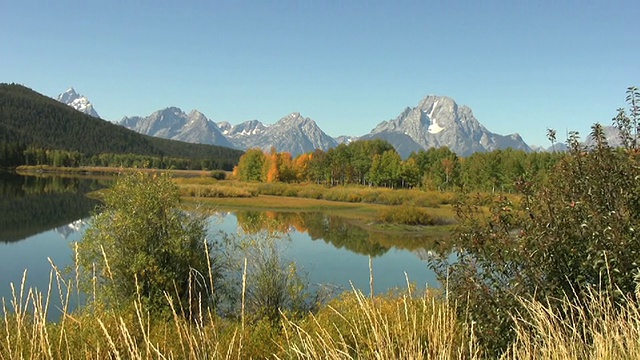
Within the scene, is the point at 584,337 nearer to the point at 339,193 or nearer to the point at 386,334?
the point at 386,334

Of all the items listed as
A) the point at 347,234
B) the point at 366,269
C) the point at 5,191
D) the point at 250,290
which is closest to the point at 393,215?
the point at 347,234

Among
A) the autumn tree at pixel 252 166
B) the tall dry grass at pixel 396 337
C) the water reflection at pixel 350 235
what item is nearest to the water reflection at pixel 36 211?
the water reflection at pixel 350 235

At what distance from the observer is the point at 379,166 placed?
362ft

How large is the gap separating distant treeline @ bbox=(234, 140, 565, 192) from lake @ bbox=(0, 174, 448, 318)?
44233mm

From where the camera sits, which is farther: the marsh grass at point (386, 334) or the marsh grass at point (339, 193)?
the marsh grass at point (339, 193)

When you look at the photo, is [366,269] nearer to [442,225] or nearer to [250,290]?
[250,290]

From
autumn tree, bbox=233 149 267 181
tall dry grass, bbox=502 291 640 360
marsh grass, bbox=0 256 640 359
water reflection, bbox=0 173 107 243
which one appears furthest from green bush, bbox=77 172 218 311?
autumn tree, bbox=233 149 267 181

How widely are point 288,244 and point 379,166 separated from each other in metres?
85.6

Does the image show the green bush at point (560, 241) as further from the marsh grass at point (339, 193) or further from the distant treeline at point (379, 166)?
the distant treeline at point (379, 166)

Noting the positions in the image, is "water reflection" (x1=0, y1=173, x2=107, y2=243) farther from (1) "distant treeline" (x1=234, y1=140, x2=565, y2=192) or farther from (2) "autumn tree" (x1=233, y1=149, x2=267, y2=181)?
(1) "distant treeline" (x1=234, y1=140, x2=565, y2=192)

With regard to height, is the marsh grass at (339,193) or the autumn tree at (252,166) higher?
the autumn tree at (252,166)

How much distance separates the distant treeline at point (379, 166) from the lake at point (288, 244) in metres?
44.2

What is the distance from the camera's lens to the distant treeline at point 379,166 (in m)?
96.0

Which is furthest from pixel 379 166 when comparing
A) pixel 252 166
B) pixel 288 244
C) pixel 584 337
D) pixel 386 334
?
pixel 386 334
